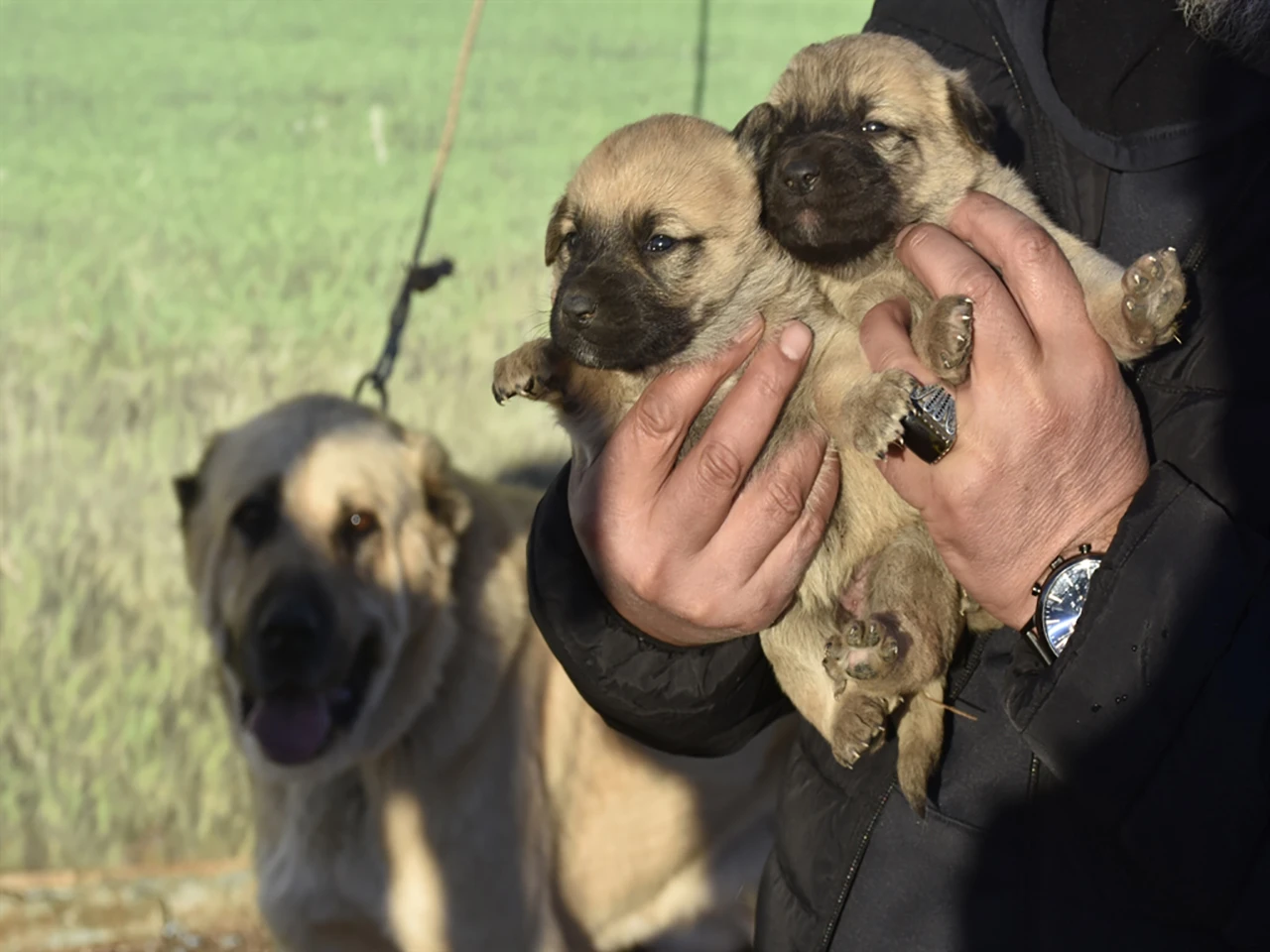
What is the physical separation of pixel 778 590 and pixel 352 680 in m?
Answer: 2.02

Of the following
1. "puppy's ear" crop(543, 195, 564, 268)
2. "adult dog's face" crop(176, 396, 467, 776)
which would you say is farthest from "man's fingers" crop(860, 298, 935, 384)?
"adult dog's face" crop(176, 396, 467, 776)

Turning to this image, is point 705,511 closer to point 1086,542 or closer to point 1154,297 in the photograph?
point 1086,542

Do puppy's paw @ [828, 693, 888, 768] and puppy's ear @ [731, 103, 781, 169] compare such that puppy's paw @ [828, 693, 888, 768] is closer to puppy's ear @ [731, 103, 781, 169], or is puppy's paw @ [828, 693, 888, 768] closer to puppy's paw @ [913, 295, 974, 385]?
puppy's paw @ [913, 295, 974, 385]

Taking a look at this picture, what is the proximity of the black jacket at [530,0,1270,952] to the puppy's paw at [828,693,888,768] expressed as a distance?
0.12 feet

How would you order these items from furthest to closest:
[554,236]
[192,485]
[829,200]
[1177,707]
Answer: [192,485], [554,236], [829,200], [1177,707]

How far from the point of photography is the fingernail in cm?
208

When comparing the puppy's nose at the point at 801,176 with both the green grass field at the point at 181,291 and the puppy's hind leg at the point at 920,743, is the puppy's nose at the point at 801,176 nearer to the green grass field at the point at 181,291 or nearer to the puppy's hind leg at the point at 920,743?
the puppy's hind leg at the point at 920,743

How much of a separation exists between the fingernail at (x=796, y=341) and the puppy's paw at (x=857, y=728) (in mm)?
530

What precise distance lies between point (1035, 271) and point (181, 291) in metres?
3.88

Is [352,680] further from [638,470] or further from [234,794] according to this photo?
[638,470]

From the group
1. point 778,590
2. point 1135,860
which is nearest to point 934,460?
point 778,590

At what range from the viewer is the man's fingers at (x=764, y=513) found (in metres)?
2.01

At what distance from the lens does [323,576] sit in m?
3.70

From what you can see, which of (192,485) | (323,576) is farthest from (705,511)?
(192,485)
